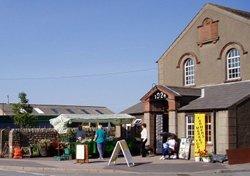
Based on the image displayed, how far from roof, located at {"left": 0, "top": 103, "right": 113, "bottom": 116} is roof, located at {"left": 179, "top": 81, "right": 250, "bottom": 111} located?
5106 cm

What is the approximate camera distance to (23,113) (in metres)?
64.8

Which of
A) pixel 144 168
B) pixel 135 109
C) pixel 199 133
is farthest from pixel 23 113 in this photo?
pixel 144 168

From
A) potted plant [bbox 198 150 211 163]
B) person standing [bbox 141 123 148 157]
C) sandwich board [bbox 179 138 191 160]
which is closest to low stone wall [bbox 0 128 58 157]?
person standing [bbox 141 123 148 157]

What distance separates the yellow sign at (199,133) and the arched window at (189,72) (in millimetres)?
7677

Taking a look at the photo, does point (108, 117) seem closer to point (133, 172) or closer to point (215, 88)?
point (215, 88)

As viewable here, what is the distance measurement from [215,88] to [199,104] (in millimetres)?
3206

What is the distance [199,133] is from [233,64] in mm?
6609

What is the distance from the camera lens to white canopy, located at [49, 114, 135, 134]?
30.6m

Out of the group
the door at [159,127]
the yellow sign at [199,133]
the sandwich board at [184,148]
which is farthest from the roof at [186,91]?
the sandwich board at [184,148]

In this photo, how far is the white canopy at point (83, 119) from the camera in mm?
30609

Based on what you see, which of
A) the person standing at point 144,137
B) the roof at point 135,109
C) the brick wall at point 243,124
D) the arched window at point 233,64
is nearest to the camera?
the brick wall at point 243,124

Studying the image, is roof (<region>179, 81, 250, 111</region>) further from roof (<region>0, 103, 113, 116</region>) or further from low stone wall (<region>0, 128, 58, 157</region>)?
roof (<region>0, 103, 113, 116</region>)

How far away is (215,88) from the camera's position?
103 feet

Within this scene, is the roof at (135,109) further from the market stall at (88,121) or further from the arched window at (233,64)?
the arched window at (233,64)
